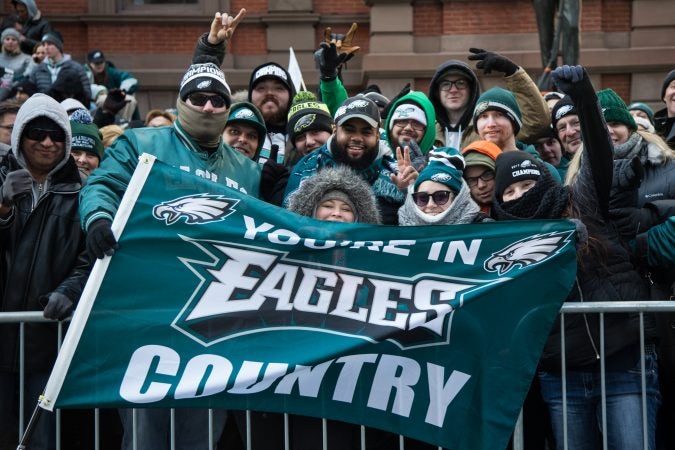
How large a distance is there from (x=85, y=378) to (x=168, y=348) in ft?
1.22

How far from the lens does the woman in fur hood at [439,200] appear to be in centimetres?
556

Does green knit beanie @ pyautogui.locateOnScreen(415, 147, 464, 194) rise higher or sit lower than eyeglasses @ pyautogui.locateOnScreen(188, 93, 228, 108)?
lower

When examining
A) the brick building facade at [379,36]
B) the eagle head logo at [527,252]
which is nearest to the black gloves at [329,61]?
the eagle head logo at [527,252]

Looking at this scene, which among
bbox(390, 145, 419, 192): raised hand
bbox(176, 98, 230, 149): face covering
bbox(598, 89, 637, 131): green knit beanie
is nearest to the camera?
bbox(176, 98, 230, 149): face covering

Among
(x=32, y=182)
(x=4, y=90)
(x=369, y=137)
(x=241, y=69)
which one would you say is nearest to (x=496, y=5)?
(x=241, y=69)

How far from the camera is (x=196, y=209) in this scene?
5.18m

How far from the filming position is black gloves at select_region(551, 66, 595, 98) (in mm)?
5270

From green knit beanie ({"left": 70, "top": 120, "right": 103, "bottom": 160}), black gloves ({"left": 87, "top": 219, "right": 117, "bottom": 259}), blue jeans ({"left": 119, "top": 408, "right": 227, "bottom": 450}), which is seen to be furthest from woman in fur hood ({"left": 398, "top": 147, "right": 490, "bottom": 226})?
green knit beanie ({"left": 70, "top": 120, "right": 103, "bottom": 160})

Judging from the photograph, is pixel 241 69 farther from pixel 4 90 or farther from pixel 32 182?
pixel 32 182

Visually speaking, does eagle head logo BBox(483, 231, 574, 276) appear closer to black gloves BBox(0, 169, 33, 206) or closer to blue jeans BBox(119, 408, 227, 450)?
blue jeans BBox(119, 408, 227, 450)

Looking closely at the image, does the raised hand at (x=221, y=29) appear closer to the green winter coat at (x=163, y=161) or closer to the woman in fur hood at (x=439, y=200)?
the green winter coat at (x=163, y=161)

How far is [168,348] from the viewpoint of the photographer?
5.07m

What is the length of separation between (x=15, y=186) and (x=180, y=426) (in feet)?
4.71

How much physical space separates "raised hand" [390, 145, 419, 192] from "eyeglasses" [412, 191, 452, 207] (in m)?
0.33
